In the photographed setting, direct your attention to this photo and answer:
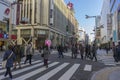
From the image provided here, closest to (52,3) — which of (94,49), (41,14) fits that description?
(41,14)

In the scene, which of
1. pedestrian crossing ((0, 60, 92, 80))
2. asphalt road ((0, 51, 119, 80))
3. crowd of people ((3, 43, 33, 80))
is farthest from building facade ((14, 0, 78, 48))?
pedestrian crossing ((0, 60, 92, 80))

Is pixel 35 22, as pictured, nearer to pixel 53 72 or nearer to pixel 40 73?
pixel 53 72

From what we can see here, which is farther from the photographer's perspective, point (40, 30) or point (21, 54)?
point (40, 30)

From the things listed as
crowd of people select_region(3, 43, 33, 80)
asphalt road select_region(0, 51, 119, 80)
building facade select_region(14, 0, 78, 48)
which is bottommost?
asphalt road select_region(0, 51, 119, 80)

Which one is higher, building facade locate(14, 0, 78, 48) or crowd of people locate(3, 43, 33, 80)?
building facade locate(14, 0, 78, 48)

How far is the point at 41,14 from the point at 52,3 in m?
7.05

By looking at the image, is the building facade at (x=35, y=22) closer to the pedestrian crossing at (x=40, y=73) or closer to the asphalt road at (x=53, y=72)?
the asphalt road at (x=53, y=72)

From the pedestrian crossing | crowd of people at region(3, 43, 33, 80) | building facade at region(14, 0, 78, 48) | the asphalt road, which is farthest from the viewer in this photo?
building facade at region(14, 0, 78, 48)

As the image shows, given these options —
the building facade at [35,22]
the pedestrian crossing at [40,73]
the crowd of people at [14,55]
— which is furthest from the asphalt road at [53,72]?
the building facade at [35,22]

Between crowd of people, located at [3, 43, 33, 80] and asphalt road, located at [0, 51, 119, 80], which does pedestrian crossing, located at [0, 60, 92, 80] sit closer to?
asphalt road, located at [0, 51, 119, 80]

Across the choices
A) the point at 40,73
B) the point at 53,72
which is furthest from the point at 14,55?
the point at 53,72

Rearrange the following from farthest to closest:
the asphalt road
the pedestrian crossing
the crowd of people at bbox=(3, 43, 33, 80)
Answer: the asphalt road, the pedestrian crossing, the crowd of people at bbox=(3, 43, 33, 80)

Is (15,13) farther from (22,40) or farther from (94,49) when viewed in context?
(94,49)

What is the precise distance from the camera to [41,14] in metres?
78.5
